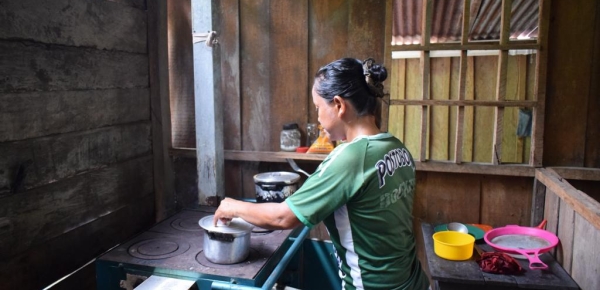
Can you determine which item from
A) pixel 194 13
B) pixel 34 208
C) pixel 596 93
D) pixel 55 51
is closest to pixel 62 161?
pixel 34 208

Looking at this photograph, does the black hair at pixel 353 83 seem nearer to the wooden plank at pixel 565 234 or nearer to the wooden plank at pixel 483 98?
the wooden plank at pixel 565 234

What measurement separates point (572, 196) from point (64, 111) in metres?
2.69

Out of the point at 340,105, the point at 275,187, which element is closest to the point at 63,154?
the point at 275,187

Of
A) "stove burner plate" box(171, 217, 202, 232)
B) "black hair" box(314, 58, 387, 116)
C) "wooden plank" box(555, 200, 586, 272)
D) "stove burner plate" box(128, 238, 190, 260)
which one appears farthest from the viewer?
"stove burner plate" box(171, 217, 202, 232)

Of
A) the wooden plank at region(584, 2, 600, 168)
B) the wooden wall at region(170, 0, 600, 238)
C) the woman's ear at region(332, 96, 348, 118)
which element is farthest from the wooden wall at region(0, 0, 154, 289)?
the wooden plank at region(584, 2, 600, 168)

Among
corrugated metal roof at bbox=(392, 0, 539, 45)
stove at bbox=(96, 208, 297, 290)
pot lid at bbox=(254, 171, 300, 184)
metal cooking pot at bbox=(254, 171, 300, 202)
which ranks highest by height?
corrugated metal roof at bbox=(392, 0, 539, 45)

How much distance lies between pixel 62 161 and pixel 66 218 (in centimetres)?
32

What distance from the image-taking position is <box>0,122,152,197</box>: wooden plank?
2.09 m

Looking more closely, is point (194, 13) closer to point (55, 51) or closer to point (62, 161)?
point (55, 51)

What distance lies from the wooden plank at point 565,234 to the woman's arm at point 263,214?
5.19 feet

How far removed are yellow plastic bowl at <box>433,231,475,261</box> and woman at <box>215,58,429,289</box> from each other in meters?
0.66

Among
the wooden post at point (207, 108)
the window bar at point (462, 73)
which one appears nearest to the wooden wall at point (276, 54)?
the wooden post at point (207, 108)

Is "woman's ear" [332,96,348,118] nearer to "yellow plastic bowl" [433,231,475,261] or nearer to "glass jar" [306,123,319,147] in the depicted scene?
"yellow plastic bowl" [433,231,475,261]

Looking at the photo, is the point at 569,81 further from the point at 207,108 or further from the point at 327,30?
the point at 207,108
